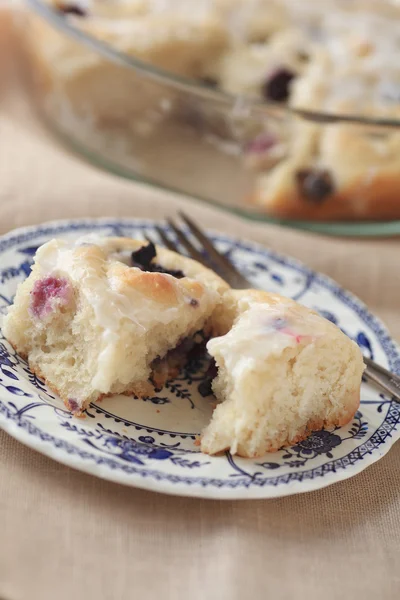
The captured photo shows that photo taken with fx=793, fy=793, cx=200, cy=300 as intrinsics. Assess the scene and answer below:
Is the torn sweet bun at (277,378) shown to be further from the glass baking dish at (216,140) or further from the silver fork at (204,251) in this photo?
the glass baking dish at (216,140)

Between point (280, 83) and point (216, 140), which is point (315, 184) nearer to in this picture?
point (216, 140)

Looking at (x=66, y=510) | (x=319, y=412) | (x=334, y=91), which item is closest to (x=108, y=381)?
(x=66, y=510)

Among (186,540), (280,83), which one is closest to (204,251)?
(186,540)

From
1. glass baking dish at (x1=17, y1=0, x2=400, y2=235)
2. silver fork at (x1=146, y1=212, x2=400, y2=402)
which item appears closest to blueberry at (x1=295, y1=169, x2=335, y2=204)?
glass baking dish at (x1=17, y1=0, x2=400, y2=235)

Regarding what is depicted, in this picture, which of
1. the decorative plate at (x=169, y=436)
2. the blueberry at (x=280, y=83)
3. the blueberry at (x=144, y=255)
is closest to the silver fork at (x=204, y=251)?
the blueberry at (x=144, y=255)

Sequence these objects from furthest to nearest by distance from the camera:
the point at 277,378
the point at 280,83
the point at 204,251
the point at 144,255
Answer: the point at 280,83 → the point at 204,251 → the point at 144,255 → the point at 277,378
